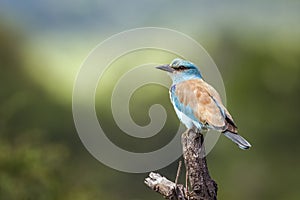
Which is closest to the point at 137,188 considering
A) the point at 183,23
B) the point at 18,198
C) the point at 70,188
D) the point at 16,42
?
the point at 16,42

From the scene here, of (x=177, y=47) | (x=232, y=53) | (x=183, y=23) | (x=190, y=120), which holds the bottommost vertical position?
(x=190, y=120)

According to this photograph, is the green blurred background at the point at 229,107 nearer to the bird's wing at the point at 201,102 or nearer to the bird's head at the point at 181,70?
the bird's head at the point at 181,70

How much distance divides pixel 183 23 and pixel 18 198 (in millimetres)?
22184

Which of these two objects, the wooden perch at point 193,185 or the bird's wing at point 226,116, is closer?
the wooden perch at point 193,185

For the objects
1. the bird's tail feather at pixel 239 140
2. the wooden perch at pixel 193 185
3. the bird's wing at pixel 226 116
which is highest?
the bird's wing at pixel 226 116

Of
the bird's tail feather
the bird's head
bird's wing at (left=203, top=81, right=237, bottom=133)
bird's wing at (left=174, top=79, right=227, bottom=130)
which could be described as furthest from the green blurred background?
the bird's tail feather

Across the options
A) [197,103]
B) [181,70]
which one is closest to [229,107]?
[181,70]

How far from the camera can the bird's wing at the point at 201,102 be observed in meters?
5.99

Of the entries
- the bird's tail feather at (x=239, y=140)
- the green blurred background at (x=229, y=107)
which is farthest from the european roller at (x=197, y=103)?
the green blurred background at (x=229, y=107)

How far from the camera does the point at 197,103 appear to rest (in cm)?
612

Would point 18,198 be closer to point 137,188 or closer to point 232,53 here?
point 137,188

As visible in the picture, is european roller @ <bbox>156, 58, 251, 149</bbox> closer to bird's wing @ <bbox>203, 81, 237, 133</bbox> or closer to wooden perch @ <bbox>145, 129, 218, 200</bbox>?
bird's wing @ <bbox>203, 81, 237, 133</bbox>

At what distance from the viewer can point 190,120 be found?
6.17m

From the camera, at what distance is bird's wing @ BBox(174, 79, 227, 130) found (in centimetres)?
599
